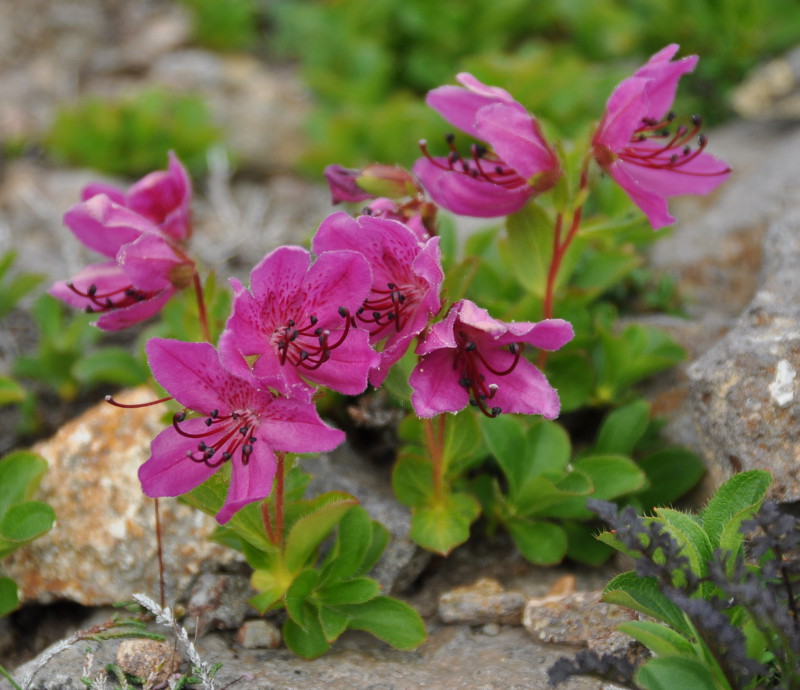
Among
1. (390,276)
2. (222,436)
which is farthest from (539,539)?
(222,436)

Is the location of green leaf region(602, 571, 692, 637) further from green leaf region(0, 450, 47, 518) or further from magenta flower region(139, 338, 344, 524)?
green leaf region(0, 450, 47, 518)

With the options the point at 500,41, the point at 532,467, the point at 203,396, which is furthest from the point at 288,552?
the point at 500,41

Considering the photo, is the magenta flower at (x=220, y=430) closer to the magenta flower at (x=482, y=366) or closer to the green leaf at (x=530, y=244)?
the magenta flower at (x=482, y=366)

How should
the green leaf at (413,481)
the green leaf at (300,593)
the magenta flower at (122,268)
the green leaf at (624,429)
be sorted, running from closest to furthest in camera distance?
the green leaf at (300,593)
the magenta flower at (122,268)
the green leaf at (413,481)
the green leaf at (624,429)

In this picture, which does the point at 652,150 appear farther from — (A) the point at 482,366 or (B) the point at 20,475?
(B) the point at 20,475

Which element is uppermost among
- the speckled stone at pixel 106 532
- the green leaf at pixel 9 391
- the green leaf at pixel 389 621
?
the green leaf at pixel 9 391

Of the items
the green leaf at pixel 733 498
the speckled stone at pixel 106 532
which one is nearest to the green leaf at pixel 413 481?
the speckled stone at pixel 106 532

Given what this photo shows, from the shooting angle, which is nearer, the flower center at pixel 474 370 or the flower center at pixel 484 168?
the flower center at pixel 474 370
